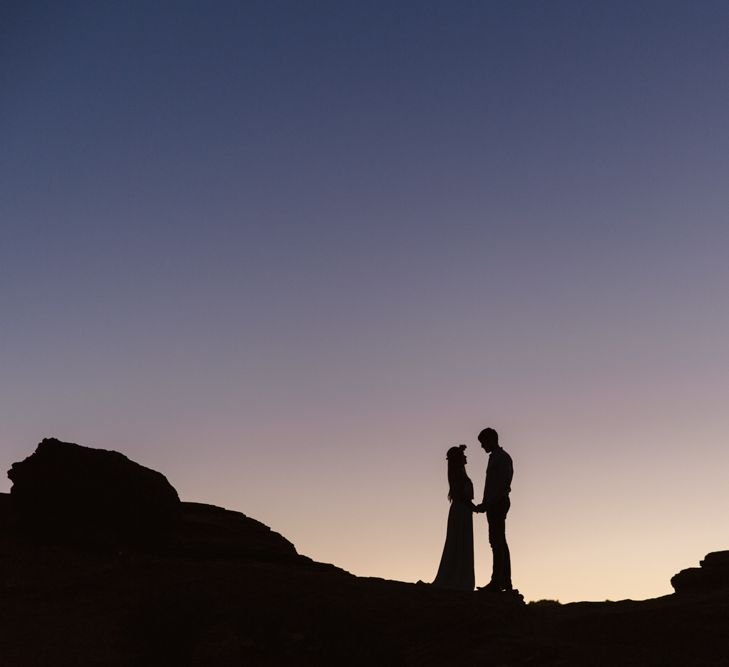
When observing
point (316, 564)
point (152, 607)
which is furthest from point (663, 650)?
point (316, 564)

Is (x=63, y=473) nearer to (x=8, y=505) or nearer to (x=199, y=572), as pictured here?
(x=8, y=505)

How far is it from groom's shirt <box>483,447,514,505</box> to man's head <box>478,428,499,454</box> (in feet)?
1.05

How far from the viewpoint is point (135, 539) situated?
67.5 feet

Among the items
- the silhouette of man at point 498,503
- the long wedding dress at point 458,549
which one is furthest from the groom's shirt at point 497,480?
the long wedding dress at point 458,549

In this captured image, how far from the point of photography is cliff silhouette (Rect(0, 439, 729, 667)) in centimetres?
1352

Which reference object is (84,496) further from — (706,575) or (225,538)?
(706,575)

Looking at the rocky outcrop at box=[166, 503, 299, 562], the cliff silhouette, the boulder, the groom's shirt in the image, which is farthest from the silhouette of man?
the boulder

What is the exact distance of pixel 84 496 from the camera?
20766 millimetres

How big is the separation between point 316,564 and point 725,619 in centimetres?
1051

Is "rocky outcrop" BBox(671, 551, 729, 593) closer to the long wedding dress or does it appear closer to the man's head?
the long wedding dress

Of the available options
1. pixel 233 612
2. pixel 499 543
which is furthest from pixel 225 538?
pixel 233 612

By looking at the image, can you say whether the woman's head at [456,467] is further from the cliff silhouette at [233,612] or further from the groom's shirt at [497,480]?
the cliff silhouette at [233,612]

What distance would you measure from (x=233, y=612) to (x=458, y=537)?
7518mm

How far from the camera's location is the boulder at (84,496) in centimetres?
2050
